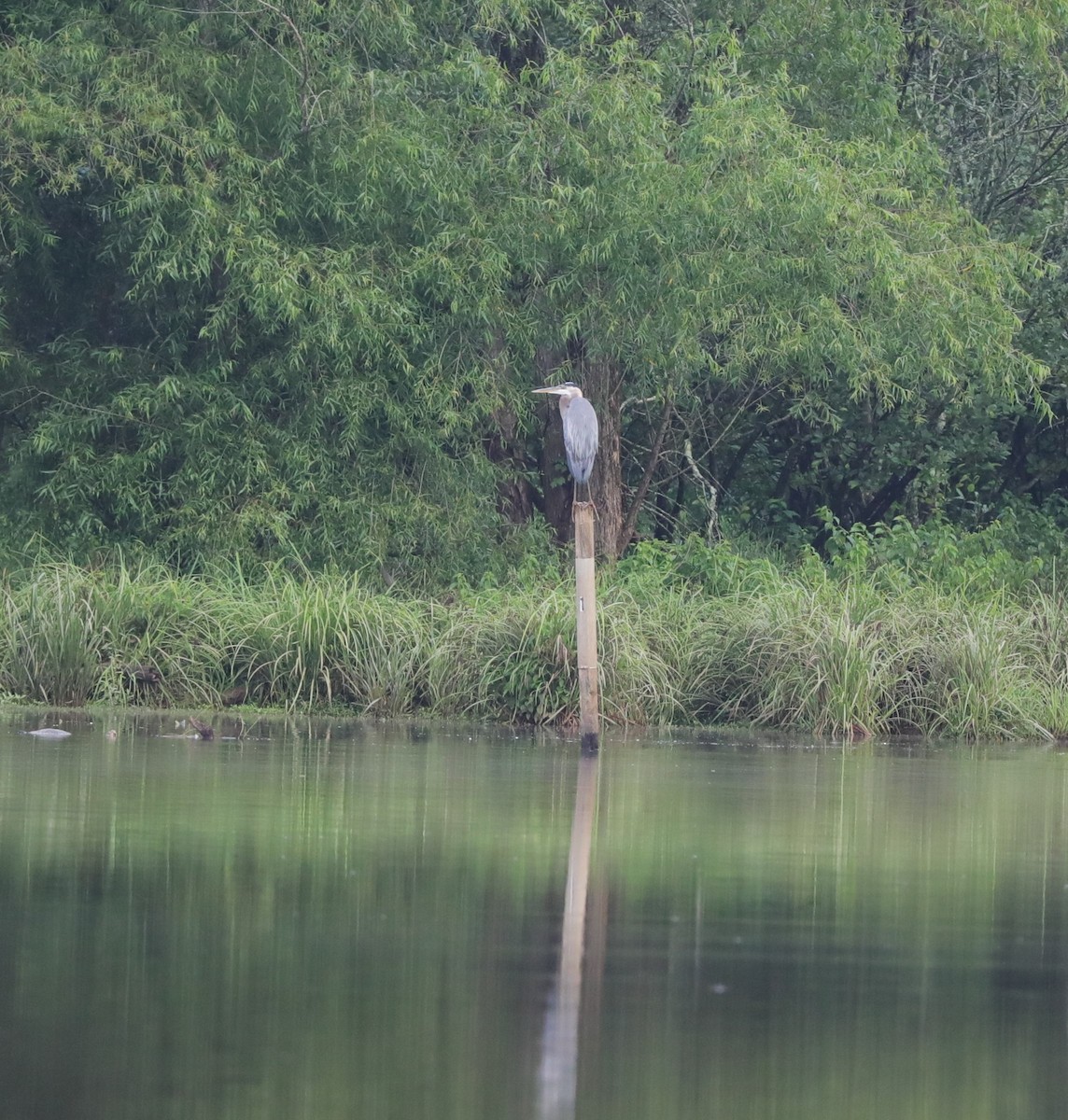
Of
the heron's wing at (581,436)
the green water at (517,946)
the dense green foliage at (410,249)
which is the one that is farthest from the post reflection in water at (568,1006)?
the dense green foliage at (410,249)

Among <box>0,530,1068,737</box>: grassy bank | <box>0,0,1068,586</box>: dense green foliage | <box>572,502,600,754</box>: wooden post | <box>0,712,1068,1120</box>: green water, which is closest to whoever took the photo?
<box>0,712,1068,1120</box>: green water

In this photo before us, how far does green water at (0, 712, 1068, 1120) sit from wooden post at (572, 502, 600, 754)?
1.88 m

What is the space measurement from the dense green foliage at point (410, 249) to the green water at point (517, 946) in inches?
319

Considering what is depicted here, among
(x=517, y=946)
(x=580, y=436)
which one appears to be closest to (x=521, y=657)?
(x=580, y=436)

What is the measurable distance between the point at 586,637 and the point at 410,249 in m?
7.49

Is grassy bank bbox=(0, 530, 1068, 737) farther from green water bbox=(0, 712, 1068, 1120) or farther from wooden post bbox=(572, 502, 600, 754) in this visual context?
green water bbox=(0, 712, 1068, 1120)

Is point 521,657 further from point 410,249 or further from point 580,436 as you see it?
point 410,249

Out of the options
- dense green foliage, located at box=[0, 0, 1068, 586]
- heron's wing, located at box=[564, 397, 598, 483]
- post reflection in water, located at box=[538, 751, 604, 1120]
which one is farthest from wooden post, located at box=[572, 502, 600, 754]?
dense green foliage, located at box=[0, 0, 1068, 586]

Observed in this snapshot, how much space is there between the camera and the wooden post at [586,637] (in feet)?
45.0

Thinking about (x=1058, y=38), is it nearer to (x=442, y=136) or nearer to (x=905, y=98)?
(x=905, y=98)

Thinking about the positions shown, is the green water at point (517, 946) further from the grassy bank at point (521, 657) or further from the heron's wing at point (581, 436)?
the heron's wing at point (581, 436)

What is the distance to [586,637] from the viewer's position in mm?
13836

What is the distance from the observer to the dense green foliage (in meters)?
19.3

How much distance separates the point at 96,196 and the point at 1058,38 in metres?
10.2
